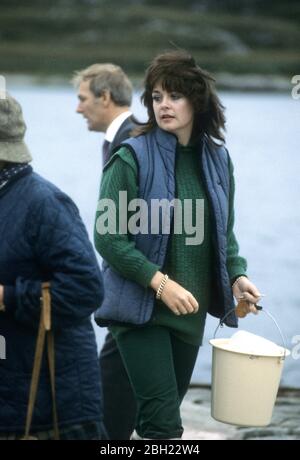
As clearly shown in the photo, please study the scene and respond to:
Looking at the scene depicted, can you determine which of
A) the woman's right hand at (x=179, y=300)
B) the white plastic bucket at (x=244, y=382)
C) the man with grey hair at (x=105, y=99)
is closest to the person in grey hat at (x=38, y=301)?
the woman's right hand at (x=179, y=300)

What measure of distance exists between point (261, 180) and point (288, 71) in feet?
129

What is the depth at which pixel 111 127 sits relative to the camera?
22.1 ft

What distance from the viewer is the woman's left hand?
5.06 metres

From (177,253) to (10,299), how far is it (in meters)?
1.03

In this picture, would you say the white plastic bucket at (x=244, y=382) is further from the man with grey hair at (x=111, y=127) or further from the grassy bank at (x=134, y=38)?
the grassy bank at (x=134, y=38)

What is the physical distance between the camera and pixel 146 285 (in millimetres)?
4742

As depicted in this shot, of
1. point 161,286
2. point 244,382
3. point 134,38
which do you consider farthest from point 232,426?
point 134,38

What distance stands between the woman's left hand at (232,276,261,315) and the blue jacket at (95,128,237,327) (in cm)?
9

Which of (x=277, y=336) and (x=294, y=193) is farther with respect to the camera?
(x=294, y=193)

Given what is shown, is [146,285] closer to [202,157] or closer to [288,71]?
[202,157]

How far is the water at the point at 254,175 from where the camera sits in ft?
42.2

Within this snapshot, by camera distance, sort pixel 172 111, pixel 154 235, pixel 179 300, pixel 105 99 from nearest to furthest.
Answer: pixel 179 300 < pixel 154 235 < pixel 172 111 < pixel 105 99

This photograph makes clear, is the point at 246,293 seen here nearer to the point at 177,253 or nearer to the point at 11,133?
the point at 177,253
